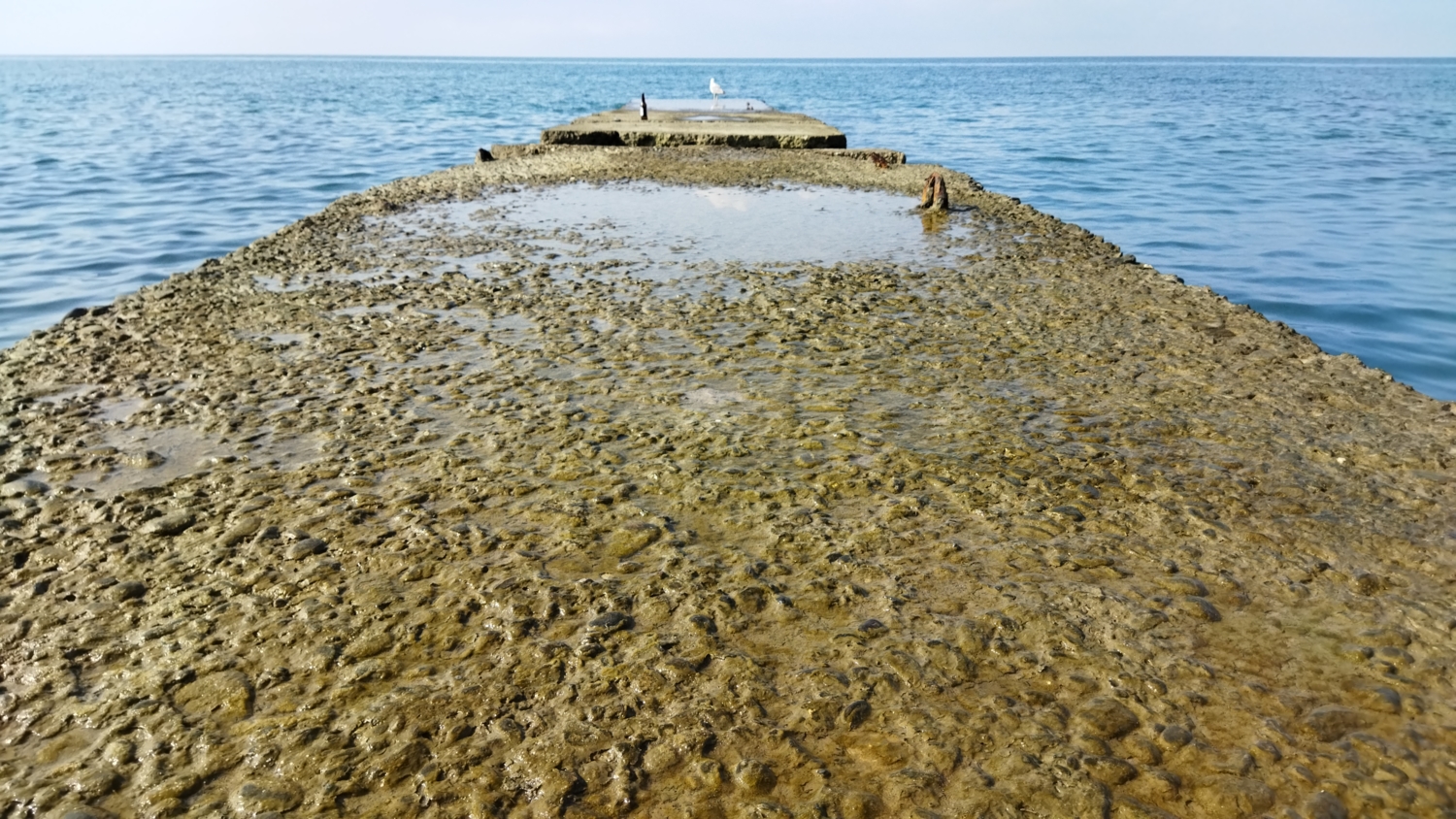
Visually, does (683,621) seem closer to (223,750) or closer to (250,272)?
(223,750)

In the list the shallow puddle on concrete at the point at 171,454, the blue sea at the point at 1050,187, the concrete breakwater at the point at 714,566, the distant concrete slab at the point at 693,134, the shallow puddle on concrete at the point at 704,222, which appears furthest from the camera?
the distant concrete slab at the point at 693,134

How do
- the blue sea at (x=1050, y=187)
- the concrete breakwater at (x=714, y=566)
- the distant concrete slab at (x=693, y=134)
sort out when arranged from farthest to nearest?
the distant concrete slab at (x=693, y=134)
the blue sea at (x=1050, y=187)
the concrete breakwater at (x=714, y=566)

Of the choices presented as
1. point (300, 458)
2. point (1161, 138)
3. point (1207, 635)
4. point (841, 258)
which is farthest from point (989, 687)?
point (1161, 138)

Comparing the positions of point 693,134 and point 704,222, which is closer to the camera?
point 704,222

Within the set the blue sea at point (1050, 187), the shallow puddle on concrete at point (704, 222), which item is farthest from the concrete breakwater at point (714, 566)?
the blue sea at point (1050, 187)

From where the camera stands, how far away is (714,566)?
2.76 meters

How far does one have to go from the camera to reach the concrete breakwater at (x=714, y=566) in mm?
2018

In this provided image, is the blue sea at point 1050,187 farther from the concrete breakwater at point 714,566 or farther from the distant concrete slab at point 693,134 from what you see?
the concrete breakwater at point 714,566

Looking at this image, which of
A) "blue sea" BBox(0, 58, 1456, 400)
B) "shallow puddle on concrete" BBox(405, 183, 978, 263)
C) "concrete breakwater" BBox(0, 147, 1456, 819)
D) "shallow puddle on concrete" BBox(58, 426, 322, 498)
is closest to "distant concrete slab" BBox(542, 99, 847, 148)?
"blue sea" BBox(0, 58, 1456, 400)

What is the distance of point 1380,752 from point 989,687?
839 mm

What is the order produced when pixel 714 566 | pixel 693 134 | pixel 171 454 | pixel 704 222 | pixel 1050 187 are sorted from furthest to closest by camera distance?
pixel 1050 187
pixel 693 134
pixel 704 222
pixel 171 454
pixel 714 566

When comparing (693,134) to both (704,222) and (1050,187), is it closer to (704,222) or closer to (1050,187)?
(704,222)

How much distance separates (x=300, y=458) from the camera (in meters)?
3.40

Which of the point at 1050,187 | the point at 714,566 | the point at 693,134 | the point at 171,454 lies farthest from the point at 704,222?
the point at 1050,187
